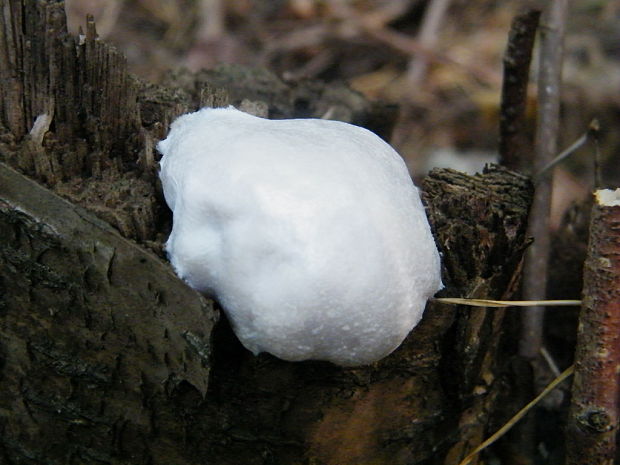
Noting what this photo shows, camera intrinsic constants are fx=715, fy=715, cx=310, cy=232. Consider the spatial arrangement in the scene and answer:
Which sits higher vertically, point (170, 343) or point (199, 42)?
point (199, 42)

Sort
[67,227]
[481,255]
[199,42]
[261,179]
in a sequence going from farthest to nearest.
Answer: [199,42] < [481,255] < [67,227] < [261,179]

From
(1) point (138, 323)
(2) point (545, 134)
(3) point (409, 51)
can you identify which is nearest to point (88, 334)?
(1) point (138, 323)

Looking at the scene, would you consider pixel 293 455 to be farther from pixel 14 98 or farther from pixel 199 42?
pixel 199 42

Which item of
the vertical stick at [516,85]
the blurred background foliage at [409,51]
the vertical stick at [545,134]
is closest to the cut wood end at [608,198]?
the vertical stick at [545,134]

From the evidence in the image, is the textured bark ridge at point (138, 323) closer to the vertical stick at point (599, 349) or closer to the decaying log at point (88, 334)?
the decaying log at point (88, 334)

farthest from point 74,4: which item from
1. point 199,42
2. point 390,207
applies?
point 390,207

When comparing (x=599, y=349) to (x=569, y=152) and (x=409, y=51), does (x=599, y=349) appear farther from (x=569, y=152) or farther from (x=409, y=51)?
(x=409, y=51)

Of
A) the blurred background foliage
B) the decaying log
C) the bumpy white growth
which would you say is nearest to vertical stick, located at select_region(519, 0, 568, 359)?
the bumpy white growth
